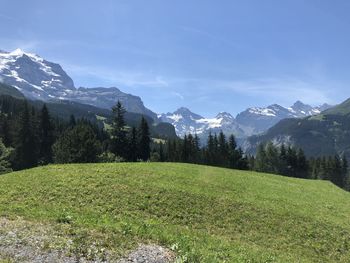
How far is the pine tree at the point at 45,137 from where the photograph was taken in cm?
13512

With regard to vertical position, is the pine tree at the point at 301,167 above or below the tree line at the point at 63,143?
below

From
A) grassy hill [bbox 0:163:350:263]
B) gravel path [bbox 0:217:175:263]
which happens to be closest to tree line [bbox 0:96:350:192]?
grassy hill [bbox 0:163:350:263]

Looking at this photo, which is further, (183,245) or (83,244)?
(183,245)

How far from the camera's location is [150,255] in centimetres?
1716

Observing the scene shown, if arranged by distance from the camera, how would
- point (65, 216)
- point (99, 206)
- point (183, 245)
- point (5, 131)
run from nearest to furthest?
point (183, 245) → point (65, 216) → point (99, 206) → point (5, 131)

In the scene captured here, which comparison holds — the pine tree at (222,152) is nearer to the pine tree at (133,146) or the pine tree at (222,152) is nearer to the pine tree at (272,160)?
the pine tree at (133,146)

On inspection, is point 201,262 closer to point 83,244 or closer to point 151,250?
point 151,250

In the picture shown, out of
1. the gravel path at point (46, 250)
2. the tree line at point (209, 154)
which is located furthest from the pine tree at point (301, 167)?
the gravel path at point (46, 250)

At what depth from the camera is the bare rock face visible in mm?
16541

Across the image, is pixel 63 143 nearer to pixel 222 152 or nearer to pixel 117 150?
pixel 117 150

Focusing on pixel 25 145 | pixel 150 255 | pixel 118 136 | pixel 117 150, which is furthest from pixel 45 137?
pixel 150 255

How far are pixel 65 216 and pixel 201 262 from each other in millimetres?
7288

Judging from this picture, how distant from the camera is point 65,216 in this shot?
20922 millimetres

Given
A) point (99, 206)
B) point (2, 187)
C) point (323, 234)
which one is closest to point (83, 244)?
point (99, 206)
